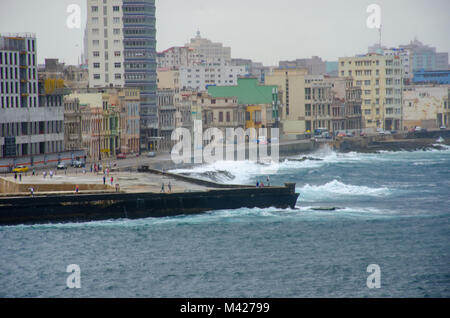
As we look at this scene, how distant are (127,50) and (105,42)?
57.5ft

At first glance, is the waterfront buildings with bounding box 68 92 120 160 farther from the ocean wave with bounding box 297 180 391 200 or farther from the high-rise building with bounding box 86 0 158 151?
the ocean wave with bounding box 297 180 391 200

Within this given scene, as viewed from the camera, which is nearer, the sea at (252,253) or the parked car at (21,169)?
the sea at (252,253)

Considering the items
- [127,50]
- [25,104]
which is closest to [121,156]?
[25,104]

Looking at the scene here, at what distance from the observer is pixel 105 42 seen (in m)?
184

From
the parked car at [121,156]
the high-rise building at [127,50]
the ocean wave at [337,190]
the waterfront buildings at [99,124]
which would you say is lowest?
the ocean wave at [337,190]

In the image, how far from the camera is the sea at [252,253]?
215ft

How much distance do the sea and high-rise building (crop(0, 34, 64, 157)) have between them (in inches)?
1419

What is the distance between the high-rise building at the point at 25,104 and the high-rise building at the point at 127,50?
98.0ft

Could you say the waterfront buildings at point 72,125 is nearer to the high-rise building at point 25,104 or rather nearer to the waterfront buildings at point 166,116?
the high-rise building at point 25,104

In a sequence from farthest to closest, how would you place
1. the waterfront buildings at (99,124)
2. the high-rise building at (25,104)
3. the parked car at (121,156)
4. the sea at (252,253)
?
the parked car at (121,156)
the waterfront buildings at (99,124)
the high-rise building at (25,104)
the sea at (252,253)

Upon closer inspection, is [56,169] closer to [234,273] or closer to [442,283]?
[234,273]

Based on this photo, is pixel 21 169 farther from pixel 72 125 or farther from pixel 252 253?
pixel 252 253

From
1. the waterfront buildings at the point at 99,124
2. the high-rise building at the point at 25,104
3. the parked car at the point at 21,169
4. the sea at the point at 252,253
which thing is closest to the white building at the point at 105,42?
the waterfront buildings at the point at 99,124
